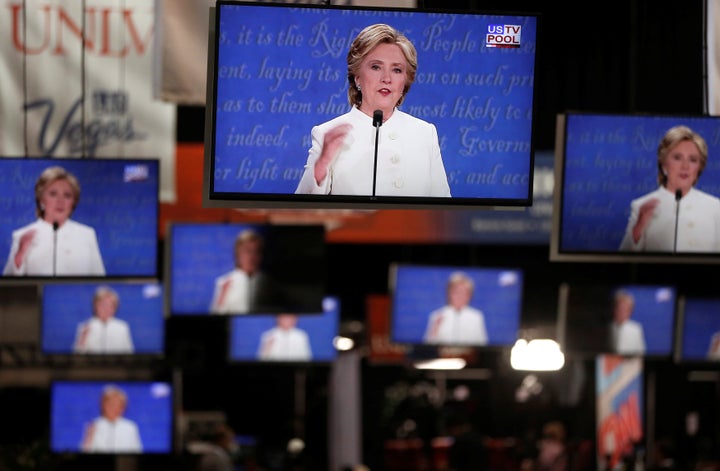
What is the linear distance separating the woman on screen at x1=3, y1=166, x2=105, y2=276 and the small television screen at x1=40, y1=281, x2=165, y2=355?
3.95 metres

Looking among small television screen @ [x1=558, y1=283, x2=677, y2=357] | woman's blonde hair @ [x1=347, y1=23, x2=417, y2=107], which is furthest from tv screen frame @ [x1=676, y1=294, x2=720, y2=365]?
woman's blonde hair @ [x1=347, y1=23, x2=417, y2=107]

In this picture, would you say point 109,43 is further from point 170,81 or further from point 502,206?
point 502,206

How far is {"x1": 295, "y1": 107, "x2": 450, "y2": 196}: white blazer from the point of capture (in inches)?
187

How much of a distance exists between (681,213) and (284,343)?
6621 mm

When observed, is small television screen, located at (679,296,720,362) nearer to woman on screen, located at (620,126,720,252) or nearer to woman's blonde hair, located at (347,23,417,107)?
woman on screen, located at (620,126,720,252)

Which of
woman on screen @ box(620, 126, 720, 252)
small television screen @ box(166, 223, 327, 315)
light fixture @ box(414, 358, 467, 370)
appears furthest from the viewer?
light fixture @ box(414, 358, 467, 370)

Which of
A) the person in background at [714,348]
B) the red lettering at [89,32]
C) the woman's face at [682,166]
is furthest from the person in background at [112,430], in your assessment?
the woman's face at [682,166]

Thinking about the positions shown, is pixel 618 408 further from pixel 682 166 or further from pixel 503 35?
pixel 503 35

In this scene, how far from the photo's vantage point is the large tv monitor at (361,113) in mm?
4723

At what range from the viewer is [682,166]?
5.84m

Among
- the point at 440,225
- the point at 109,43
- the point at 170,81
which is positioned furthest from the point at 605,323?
the point at 170,81

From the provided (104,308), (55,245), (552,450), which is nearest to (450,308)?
(104,308)

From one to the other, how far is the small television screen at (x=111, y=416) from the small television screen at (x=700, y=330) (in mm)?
4602

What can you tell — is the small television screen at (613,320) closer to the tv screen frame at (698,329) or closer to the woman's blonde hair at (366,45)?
the tv screen frame at (698,329)
